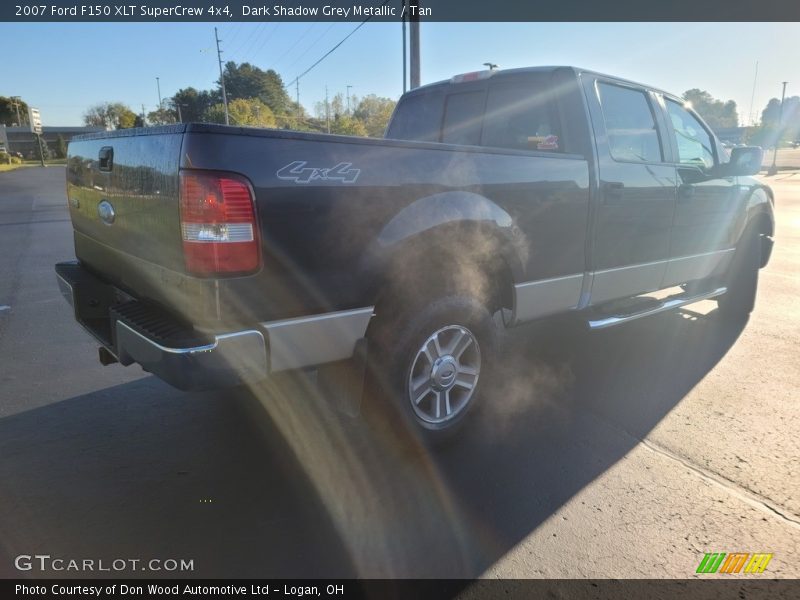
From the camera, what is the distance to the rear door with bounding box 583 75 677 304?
12.5 ft

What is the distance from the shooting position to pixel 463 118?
4.43 metres

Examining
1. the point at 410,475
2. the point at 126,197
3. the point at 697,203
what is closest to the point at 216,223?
the point at 126,197

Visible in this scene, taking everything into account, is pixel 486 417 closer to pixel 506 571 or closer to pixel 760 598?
pixel 506 571

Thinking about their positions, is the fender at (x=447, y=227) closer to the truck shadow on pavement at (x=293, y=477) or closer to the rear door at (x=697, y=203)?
the truck shadow on pavement at (x=293, y=477)

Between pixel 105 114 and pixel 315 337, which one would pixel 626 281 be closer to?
pixel 315 337

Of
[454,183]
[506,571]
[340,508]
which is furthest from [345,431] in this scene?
[454,183]

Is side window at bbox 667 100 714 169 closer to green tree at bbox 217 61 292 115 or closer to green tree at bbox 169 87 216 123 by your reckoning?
green tree at bbox 217 61 292 115

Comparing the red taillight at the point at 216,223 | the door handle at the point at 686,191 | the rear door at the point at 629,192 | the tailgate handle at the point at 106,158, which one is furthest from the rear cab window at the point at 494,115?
the tailgate handle at the point at 106,158

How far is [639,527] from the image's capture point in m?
2.53

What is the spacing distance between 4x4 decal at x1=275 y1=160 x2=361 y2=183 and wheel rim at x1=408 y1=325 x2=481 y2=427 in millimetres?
962

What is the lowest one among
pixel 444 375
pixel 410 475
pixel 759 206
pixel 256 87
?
pixel 410 475

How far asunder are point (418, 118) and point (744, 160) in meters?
2.86

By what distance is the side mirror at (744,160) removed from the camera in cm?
477

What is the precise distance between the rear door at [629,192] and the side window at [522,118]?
27 cm
